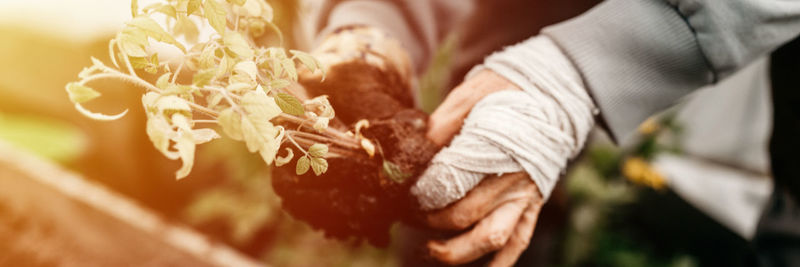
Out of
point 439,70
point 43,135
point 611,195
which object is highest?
point 439,70

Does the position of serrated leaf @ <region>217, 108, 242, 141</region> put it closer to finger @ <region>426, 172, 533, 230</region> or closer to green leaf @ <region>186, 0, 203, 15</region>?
green leaf @ <region>186, 0, 203, 15</region>

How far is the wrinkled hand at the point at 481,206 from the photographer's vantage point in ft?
1.83

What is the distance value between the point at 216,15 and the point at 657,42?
49 centimetres

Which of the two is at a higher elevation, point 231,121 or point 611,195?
point 231,121

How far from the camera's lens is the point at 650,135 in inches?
68.9

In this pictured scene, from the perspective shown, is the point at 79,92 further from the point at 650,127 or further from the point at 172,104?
the point at 650,127

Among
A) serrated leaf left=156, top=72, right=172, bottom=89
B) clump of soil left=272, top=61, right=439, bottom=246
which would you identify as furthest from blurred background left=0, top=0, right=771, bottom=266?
serrated leaf left=156, top=72, right=172, bottom=89

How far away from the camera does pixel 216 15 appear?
427mm

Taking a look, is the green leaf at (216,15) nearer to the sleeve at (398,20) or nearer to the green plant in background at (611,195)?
the sleeve at (398,20)

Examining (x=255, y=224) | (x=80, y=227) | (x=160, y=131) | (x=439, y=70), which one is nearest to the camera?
(x=160, y=131)

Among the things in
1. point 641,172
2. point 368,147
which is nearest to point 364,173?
point 368,147

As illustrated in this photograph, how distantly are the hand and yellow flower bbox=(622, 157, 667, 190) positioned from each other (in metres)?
1.26

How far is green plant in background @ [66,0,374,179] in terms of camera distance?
38 centimetres

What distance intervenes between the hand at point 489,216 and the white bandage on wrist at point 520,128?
0.02 m
